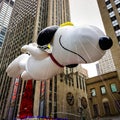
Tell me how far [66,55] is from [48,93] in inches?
1013

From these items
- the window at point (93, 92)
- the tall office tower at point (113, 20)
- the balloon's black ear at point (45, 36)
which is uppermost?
the tall office tower at point (113, 20)

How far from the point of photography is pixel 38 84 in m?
26.3

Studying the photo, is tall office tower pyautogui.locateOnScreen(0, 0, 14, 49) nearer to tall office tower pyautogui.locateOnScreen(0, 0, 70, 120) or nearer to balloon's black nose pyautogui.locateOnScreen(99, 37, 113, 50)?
tall office tower pyautogui.locateOnScreen(0, 0, 70, 120)

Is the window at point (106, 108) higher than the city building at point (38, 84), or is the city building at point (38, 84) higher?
the city building at point (38, 84)

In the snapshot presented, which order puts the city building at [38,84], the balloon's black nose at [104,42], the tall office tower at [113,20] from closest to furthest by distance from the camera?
the balloon's black nose at [104,42] → the tall office tower at [113,20] → the city building at [38,84]

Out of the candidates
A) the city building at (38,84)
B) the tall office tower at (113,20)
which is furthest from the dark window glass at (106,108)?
the tall office tower at (113,20)

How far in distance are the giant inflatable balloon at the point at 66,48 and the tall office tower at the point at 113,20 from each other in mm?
16757

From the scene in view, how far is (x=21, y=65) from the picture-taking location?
11.7 ft

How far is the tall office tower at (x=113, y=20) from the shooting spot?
1868cm

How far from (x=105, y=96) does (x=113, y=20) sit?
13291 millimetres

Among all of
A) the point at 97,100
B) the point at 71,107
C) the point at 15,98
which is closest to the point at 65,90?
the point at 71,107

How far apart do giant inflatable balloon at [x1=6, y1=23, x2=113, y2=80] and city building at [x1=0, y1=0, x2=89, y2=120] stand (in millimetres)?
1498

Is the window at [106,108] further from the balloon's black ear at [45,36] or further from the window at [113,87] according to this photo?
the balloon's black ear at [45,36]

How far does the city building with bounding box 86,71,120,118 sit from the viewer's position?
15523 mm
